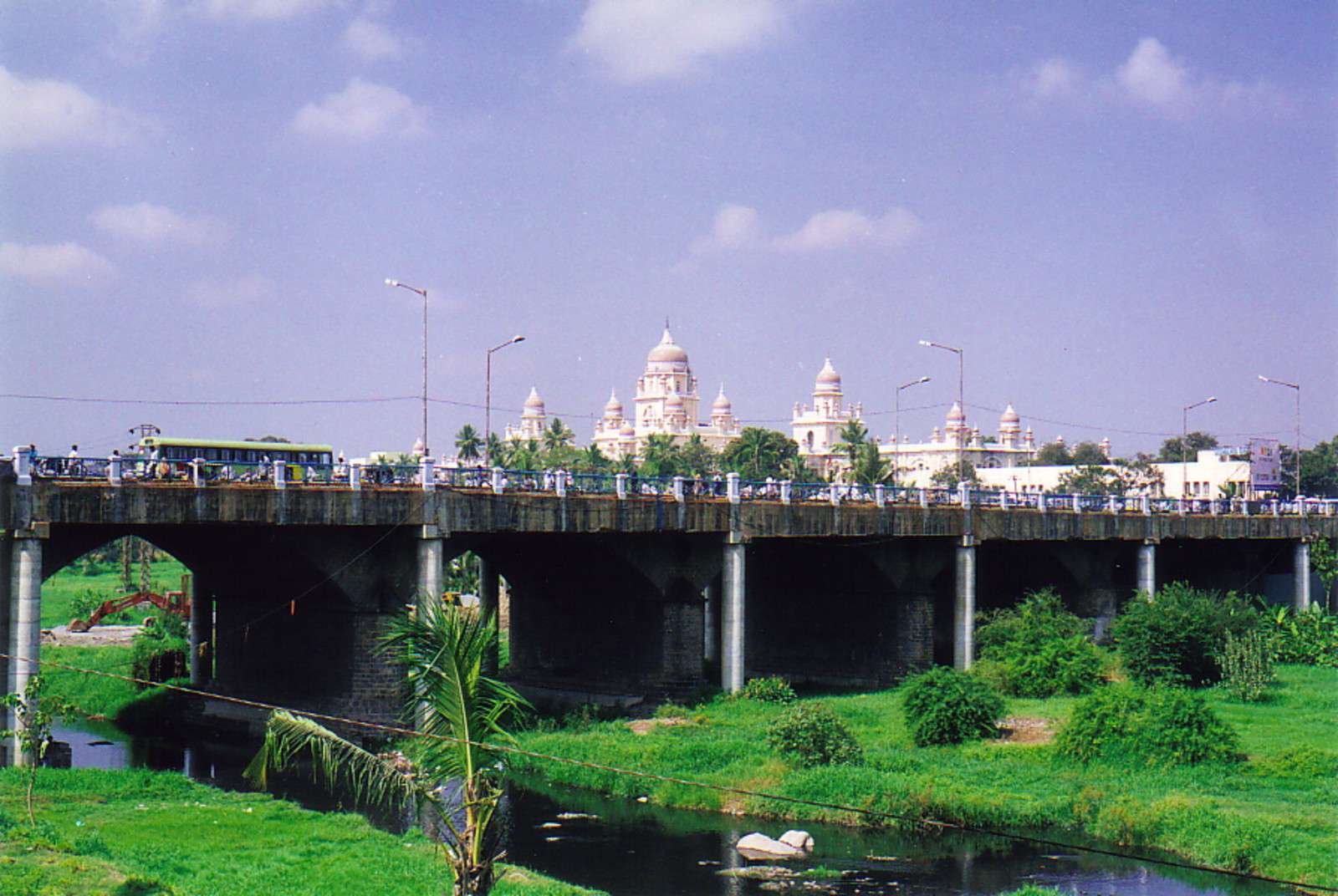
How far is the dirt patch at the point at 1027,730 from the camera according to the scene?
4350 centimetres

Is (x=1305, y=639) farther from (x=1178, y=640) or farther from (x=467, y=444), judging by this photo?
(x=467, y=444)

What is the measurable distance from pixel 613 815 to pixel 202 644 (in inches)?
889

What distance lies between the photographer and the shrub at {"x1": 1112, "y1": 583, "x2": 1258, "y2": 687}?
2098 inches

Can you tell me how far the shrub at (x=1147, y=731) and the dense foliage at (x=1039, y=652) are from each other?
12917 mm

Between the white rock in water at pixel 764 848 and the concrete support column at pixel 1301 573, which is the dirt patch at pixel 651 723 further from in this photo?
the concrete support column at pixel 1301 573

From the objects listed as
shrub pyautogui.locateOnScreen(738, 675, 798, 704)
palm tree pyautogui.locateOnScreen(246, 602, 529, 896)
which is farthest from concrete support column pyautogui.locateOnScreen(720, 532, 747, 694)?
palm tree pyautogui.locateOnScreen(246, 602, 529, 896)

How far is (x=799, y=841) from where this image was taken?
33281mm

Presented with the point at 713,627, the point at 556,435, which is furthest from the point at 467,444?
the point at 713,627

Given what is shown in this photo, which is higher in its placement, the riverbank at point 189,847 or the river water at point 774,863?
the riverbank at point 189,847

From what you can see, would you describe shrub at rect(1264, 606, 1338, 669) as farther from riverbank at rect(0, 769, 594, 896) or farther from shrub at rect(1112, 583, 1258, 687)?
riverbank at rect(0, 769, 594, 896)

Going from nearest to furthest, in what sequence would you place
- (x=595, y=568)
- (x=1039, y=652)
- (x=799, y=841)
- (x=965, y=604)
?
(x=799, y=841), (x=595, y=568), (x=1039, y=652), (x=965, y=604)

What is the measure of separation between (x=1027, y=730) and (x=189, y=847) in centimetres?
2681

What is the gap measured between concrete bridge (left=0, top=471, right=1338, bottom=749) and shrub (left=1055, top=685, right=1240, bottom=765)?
14365mm

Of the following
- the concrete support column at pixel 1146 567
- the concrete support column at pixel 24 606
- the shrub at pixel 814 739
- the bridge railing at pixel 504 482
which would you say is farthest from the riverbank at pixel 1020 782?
the concrete support column at pixel 1146 567
